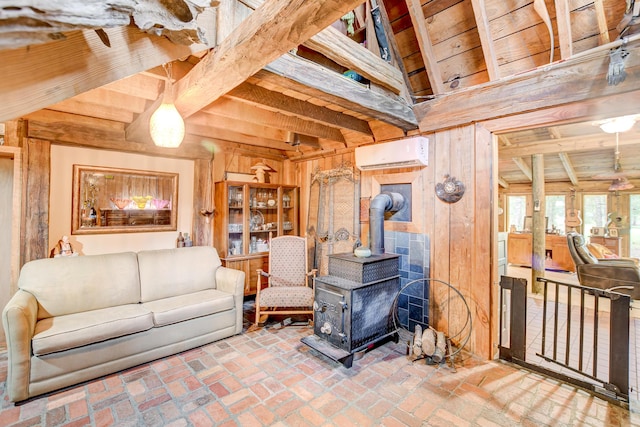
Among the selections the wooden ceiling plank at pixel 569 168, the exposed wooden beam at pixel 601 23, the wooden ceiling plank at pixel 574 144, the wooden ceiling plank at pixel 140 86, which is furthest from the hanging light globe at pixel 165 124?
the wooden ceiling plank at pixel 569 168

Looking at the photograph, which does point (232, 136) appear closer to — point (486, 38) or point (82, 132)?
point (82, 132)

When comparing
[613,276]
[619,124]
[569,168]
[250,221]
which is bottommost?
[613,276]

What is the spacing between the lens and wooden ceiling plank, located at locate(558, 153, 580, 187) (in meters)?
6.11

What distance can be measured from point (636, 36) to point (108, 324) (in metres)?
4.35

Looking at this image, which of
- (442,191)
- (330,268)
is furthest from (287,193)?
(442,191)

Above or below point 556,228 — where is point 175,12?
above

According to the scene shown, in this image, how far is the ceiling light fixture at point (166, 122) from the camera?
6.61ft

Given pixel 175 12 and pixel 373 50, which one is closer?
pixel 175 12

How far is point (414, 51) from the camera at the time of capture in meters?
2.93

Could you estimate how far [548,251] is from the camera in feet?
23.1

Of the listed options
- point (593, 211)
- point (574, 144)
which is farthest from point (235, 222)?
point (593, 211)

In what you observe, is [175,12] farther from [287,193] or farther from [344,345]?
[287,193]

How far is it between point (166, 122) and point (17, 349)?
190cm

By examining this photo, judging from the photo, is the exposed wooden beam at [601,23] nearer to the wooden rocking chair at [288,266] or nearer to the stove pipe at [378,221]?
the stove pipe at [378,221]
